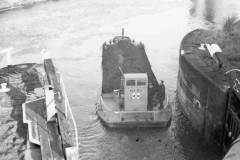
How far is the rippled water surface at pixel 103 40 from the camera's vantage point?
24438mm

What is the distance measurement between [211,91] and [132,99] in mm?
5036

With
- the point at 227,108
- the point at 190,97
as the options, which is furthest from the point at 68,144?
the point at 190,97

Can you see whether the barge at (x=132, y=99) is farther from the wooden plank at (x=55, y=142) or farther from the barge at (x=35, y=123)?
the wooden plank at (x=55, y=142)

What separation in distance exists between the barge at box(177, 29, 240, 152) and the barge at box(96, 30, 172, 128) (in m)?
1.80

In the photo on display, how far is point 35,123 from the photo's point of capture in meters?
14.3

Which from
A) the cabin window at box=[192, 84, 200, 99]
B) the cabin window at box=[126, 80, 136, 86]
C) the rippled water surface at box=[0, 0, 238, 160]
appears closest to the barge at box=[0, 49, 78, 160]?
the cabin window at box=[126, 80, 136, 86]

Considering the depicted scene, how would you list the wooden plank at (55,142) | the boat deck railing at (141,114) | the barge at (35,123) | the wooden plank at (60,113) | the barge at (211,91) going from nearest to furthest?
the wooden plank at (55,142) < the wooden plank at (60,113) < the barge at (35,123) < the barge at (211,91) < the boat deck railing at (141,114)

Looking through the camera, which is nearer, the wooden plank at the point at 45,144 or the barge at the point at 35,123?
the wooden plank at the point at 45,144

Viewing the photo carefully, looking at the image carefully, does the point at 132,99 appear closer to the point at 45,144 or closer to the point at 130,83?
the point at 130,83

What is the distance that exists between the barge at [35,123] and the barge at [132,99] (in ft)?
21.6

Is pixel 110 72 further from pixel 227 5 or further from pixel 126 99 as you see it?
pixel 227 5

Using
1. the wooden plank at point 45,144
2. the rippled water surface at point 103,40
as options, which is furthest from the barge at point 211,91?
the wooden plank at point 45,144

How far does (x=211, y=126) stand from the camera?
23.2m

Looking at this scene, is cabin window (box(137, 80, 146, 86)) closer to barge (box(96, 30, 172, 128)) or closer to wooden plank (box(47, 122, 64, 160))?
barge (box(96, 30, 172, 128))
